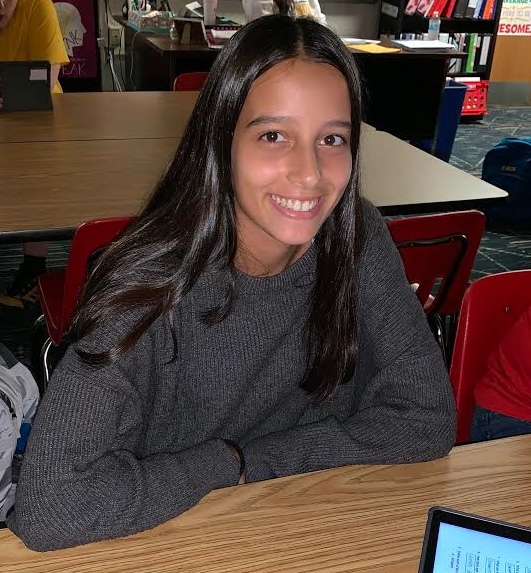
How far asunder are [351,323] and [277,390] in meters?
0.17

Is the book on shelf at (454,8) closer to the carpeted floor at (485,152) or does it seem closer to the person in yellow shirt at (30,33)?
the carpeted floor at (485,152)

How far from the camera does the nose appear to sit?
0.98 m

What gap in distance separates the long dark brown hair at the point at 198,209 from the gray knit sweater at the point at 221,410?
34mm

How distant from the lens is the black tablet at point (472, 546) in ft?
2.37

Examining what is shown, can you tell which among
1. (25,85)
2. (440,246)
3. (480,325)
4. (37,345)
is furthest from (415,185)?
(25,85)

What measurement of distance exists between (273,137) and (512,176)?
127 inches

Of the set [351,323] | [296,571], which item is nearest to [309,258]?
[351,323]

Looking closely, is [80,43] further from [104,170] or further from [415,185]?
[415,185]

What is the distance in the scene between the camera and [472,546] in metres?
0.73

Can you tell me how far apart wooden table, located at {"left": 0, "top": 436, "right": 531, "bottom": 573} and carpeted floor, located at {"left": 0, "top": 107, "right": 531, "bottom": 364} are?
1.71 meters

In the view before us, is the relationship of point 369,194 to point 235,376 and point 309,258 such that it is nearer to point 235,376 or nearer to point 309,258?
point 309,258

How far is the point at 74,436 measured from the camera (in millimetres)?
883

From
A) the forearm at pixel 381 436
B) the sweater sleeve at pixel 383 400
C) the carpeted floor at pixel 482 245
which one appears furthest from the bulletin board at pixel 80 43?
the forearm at pixel 381 436

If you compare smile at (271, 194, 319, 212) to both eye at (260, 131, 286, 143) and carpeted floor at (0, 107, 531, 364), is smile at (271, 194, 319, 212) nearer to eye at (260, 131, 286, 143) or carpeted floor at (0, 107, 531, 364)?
eye at (260, 131, 286, 143)
